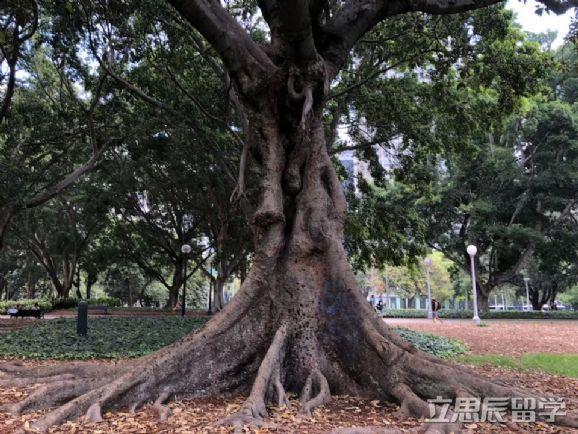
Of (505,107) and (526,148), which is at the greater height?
(526,148)

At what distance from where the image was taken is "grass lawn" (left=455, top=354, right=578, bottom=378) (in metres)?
8.65

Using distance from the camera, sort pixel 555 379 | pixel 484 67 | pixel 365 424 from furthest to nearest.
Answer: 1. pixel 484 67
2. pixel 555 379
3. pixel 365 424

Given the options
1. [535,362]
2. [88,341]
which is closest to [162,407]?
[88,341]

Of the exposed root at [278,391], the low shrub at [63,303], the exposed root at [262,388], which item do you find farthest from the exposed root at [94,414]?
the low shrub at [63,303]

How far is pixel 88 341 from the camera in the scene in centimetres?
1158

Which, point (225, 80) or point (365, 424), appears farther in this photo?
point (225, 80)

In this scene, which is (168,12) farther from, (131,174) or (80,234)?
(80,234)

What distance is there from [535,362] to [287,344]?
20.2ft

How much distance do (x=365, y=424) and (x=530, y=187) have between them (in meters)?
24.8

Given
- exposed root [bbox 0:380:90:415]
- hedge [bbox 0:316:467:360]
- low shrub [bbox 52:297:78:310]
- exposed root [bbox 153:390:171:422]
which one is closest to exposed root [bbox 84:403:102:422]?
exposed root [bbox 153:390:171:422]

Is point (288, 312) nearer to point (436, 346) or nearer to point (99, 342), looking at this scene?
point (436, 346)

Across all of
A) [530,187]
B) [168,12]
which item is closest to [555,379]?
[168,12]

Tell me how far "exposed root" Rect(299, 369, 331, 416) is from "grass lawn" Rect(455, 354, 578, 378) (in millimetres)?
4919

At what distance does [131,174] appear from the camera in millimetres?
21453
